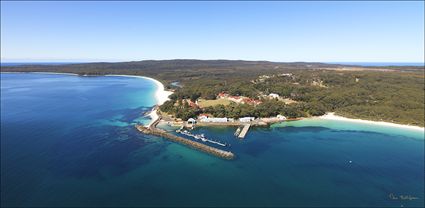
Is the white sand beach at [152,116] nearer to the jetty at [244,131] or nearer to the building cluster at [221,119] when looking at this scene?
the building cluster at [221,119]

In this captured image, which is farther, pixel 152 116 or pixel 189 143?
pixel 152 116

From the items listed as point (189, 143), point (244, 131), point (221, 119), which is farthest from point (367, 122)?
point (189, 143)

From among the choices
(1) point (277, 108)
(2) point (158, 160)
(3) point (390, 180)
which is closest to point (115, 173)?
(2) point (158, 160)

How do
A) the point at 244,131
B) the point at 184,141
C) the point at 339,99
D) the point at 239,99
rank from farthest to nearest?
the point at 239,99 < the point at 339,99 < the point at 244,131 < the point at 184,141

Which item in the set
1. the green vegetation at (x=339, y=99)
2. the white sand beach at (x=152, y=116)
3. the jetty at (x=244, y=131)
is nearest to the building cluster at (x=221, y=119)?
the green vegetation at (x=339, y=99)

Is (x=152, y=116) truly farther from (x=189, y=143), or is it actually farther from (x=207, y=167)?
(x=207, y=167)

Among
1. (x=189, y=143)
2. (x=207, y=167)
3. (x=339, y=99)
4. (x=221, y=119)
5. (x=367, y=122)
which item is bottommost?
(x=207, y=167)
